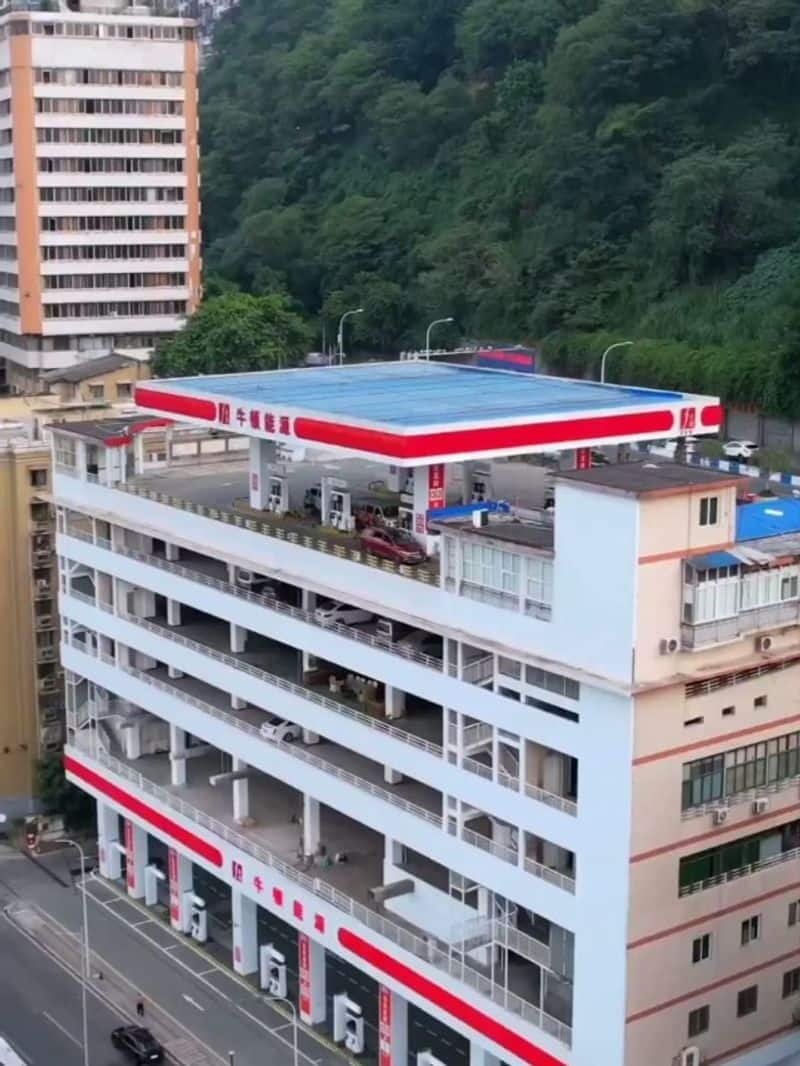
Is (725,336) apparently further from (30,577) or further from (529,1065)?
(529,1065)

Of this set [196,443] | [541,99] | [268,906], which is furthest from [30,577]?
[541,99]

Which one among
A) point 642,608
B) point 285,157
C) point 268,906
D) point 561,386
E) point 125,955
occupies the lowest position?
point 125,955

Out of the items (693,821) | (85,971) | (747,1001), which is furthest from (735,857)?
(85,971)

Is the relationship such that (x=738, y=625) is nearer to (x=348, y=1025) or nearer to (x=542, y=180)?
(x=348, y=1025)

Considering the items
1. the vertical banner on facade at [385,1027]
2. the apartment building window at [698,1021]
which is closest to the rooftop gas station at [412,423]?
the vertical banner on facade at [385,1027]

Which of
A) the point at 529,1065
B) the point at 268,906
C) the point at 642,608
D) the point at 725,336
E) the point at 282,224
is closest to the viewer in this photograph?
the point at 642,608

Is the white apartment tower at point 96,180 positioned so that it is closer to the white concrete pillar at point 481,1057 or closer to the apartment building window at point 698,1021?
the white concrete pillar at point 481,1057

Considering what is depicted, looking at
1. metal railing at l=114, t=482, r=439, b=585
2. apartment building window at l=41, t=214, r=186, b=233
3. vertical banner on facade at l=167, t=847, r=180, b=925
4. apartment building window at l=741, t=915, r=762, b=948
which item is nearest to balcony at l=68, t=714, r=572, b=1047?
vertical banner on facade at l=167, t=847, r=180, b=925

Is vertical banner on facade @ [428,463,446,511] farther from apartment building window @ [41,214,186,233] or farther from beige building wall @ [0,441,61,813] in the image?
apartment building window @ [41,214,186,233]
